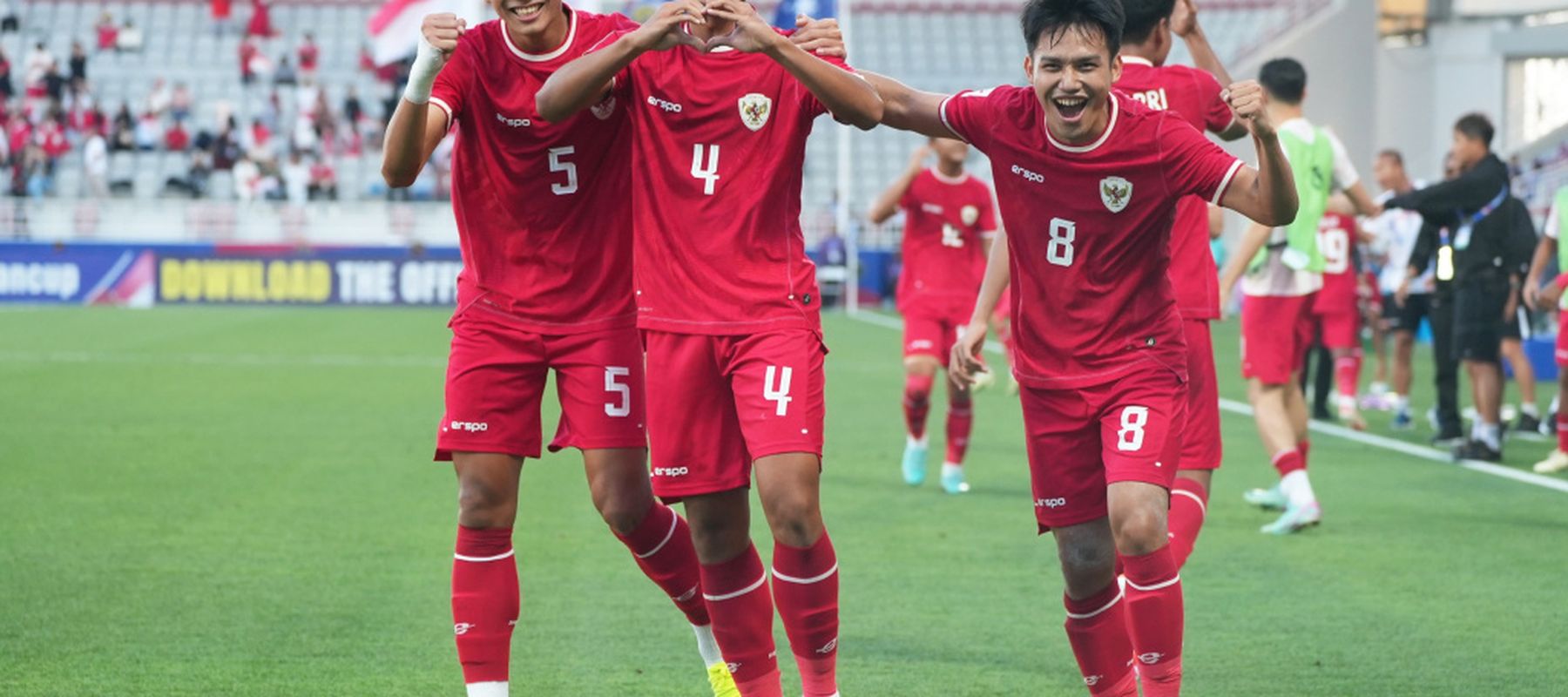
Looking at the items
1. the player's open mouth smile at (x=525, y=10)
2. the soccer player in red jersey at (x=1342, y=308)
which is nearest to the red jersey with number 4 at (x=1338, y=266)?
the soccer player in red jersey at (x=1342, y=308)

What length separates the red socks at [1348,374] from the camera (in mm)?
14461

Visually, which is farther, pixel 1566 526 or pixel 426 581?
pixel 1566 526

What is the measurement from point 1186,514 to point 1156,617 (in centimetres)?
134

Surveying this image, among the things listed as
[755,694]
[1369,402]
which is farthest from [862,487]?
[1369,402]

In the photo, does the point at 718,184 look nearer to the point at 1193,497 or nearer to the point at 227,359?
the point at 1193,497

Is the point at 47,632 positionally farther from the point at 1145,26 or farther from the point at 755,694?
the point at 1145,26

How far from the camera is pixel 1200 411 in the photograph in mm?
6195

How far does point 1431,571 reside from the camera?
313 inches

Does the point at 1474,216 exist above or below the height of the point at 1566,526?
above

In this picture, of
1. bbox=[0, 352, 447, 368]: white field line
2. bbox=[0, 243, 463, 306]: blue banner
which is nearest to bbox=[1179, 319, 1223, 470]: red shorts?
bbox=[0, 352, 447, 368]: white field line

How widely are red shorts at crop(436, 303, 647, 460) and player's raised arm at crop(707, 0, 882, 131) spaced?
100 cm

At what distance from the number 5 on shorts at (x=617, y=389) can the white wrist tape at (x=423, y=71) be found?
3.14ft

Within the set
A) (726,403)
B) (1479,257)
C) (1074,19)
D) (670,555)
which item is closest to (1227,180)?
(1074,19)

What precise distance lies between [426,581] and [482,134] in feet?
9.20
